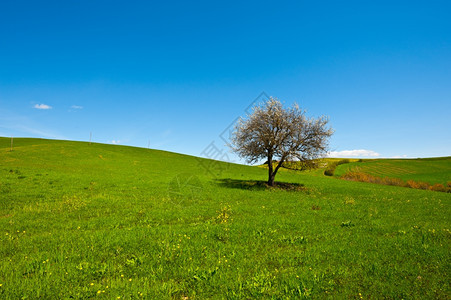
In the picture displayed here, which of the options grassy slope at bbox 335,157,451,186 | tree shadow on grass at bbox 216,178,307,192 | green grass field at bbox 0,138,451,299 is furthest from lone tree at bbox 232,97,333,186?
grassy slope at bbox 335,157,451,186

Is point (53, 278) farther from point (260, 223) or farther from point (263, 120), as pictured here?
point (263, 120)

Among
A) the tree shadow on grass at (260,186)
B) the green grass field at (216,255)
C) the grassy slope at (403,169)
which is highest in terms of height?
the grassy slope at (403,169)

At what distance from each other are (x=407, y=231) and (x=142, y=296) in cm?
1272

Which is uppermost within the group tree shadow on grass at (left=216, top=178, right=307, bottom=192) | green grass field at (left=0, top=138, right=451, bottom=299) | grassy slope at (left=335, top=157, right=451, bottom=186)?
grassy slope at (left=335, top=157, right=451, bottom=186)

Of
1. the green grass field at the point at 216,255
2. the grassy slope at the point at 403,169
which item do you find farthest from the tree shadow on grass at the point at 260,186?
the grassy slope at the point at 403,169

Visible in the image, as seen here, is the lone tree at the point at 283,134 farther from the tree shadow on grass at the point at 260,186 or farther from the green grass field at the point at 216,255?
the green grass field at the point at 216,255

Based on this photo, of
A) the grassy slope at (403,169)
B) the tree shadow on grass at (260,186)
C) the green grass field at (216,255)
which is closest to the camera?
the green grass field at (216,255)

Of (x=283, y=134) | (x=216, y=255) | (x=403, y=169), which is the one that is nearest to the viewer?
(x=216, y=255)

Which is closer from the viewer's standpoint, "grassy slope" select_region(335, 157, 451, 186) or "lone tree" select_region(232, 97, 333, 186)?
"lone tree" select_region(232, 97, 333, 186)

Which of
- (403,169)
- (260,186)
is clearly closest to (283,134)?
(260,186)

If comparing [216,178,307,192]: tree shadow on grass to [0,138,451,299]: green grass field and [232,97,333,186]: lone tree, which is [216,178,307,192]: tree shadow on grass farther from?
[0,138,451,299]: green grass field

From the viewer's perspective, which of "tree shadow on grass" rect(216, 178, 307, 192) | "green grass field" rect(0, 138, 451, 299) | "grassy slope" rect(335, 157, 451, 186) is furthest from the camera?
"grassy slope" rect(335, 157, 451, 186)

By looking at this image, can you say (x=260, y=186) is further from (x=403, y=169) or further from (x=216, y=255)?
(x=403, y=169)

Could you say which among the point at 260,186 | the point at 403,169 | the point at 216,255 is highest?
the point at 403,169
